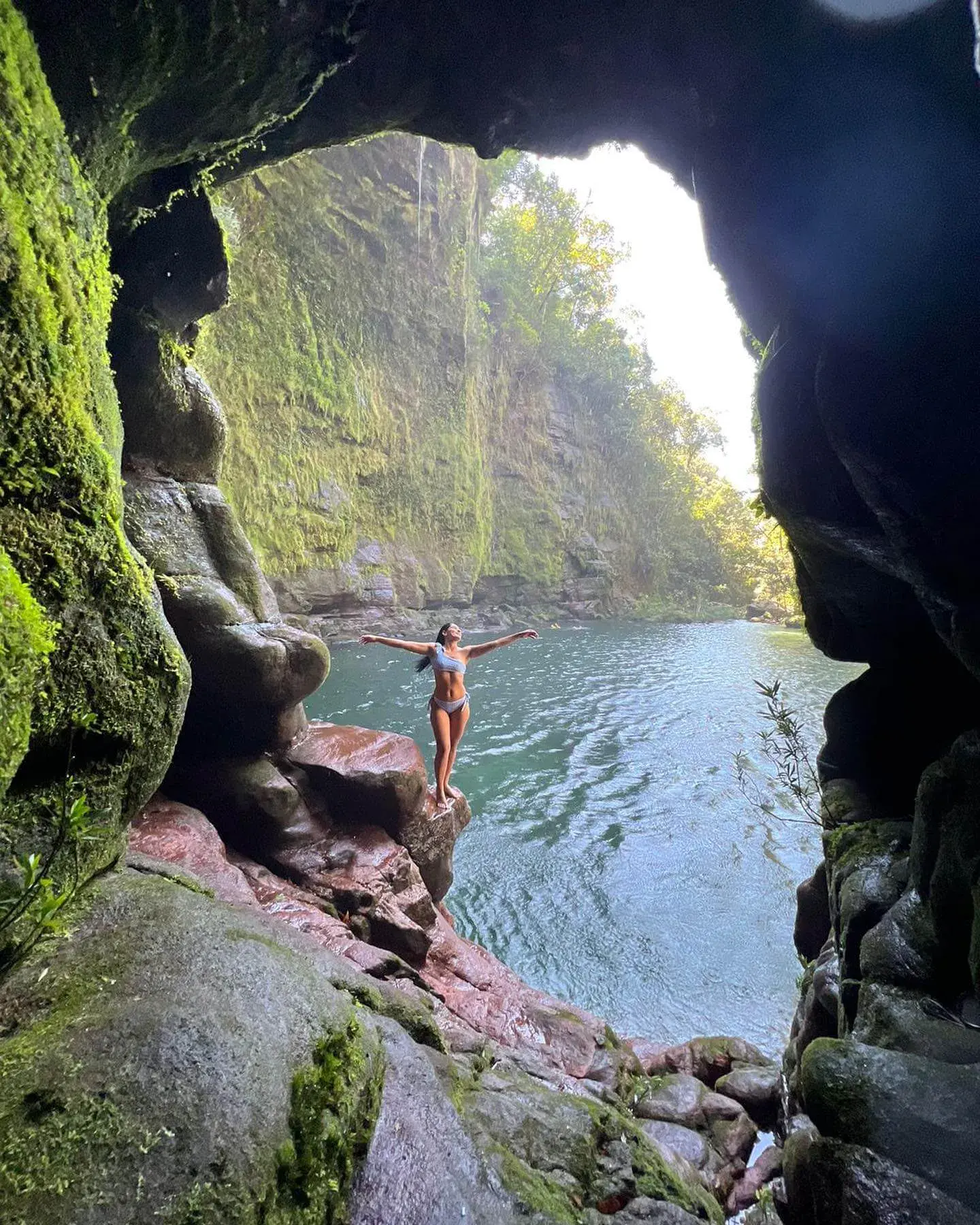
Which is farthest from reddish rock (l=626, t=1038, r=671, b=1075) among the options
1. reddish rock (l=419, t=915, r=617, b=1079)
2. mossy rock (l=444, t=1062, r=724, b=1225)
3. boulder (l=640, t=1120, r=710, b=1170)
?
mossy rock (l=444, t=1062, r=724, b=1225)

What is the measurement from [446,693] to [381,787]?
151 cm

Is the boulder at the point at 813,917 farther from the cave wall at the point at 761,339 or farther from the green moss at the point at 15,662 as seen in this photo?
the green moss at the point at 15,662

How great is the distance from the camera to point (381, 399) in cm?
3025

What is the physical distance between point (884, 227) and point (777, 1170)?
238 inches

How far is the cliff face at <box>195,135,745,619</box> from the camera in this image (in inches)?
950

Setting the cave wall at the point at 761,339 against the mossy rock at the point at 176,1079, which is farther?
the cave wall at the point at 761,339

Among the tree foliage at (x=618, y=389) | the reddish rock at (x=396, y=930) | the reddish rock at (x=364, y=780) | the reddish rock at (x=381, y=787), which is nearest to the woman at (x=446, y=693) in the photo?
the reddish rock at (x=381, y=787)

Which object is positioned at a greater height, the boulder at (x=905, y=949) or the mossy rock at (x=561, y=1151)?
the boulder at (x=905, y=949)

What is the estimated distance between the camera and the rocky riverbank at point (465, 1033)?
274cm

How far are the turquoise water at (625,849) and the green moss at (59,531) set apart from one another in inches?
240

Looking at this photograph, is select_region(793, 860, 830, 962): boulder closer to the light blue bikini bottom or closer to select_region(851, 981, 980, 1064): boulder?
select_region(851, 981, 980, 1064): boulder

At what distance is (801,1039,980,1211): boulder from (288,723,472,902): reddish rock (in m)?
4.77

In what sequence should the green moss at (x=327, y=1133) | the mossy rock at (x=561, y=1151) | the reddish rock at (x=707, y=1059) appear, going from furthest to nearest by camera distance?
1. the reddish rock at (x=707, y=1059)
2. the mossy rock at (x=561, y=1151)
3. the green moss at (x=327, y=1133)

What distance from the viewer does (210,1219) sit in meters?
1.80
